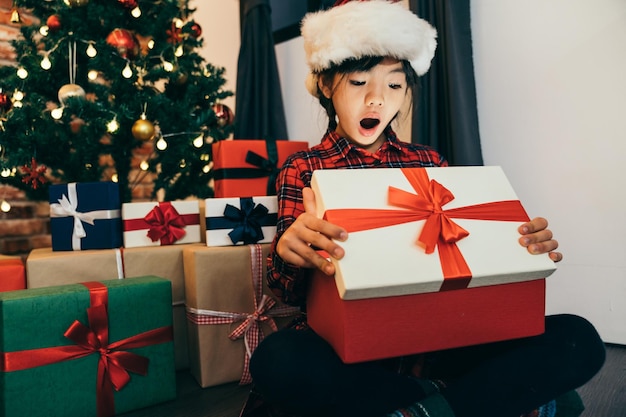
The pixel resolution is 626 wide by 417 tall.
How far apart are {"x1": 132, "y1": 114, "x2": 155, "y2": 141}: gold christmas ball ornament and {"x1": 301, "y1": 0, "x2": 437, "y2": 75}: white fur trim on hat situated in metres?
0.75

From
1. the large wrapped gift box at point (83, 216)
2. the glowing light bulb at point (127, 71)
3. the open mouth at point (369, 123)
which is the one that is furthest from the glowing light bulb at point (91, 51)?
the open mouth at point (369, 123)

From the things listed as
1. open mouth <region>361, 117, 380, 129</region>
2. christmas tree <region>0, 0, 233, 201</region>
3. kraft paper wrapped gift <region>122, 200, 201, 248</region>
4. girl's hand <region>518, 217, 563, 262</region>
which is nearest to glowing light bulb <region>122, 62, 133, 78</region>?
christmas tree <region>0, 0, 233, 201</region>

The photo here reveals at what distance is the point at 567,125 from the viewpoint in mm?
1614

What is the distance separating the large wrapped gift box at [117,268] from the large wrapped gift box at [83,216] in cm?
→ 4

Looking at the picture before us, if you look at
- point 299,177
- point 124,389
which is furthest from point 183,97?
point 124,389

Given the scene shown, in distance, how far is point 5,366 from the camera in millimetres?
1011

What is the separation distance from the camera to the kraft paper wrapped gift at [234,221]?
54.8 inches

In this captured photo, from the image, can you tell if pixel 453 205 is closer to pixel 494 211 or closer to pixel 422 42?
pixel 494 211

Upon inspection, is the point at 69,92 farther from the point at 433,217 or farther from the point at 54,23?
the point at 433,217

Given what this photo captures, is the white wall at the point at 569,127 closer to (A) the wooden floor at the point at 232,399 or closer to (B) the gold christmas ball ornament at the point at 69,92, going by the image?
(A) the wooden floor at the point at 232,399

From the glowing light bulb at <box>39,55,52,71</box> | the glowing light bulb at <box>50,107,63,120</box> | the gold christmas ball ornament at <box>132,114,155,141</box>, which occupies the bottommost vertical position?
the gold christmas ball ornament at <box>132,114,155,141</box>

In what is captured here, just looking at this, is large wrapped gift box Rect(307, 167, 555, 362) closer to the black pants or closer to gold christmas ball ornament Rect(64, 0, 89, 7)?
the black pants

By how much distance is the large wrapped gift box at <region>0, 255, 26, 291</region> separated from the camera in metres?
1.23

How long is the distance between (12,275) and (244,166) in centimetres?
74
